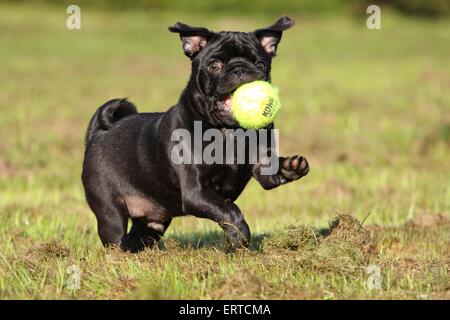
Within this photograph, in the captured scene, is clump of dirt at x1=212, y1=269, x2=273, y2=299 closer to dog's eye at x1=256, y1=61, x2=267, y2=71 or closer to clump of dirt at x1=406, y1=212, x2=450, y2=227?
dog's eye at x1=256, y1=61, x2=267, y2=71

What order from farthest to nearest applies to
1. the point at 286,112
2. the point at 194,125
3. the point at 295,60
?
the point at 295,60, the point at 286,112, the point at 194,125

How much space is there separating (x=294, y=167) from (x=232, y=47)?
38.9 inches

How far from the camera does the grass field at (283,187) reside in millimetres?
5285

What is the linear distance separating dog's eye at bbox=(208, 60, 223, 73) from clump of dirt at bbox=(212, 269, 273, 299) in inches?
75.0

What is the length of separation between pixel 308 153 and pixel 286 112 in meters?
3.40

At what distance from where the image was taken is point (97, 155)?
285 inches

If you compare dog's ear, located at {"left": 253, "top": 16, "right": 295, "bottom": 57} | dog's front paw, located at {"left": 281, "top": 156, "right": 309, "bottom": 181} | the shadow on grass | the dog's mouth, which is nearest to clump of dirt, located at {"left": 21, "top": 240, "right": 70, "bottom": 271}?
the shadow on grass

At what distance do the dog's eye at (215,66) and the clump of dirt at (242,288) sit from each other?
1.90 meters

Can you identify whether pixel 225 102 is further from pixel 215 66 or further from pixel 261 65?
pixel 261 65

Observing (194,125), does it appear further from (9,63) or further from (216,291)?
(9,63)

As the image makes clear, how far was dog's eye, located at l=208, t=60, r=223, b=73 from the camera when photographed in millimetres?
6426

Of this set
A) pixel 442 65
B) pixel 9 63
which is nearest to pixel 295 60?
pixel 442 65

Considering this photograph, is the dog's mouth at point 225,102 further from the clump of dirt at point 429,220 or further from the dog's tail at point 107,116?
the clump of dirt at point 429,220

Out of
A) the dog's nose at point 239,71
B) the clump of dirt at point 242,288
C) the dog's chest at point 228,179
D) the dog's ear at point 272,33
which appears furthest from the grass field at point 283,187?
the dog's ear at point 272,33
